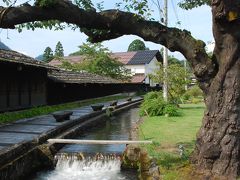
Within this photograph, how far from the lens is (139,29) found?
944 centimetres

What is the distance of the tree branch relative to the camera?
887cm

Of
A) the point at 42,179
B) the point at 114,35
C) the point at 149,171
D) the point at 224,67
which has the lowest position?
the point at 42,179

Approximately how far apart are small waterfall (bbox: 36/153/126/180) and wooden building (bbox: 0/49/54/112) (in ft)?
23.5

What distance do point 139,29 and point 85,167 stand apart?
6.97 metres

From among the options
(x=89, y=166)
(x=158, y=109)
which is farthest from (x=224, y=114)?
(x=158, y=109)

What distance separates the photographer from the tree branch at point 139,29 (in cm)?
887

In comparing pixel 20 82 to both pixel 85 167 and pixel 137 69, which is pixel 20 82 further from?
pixel 137 69

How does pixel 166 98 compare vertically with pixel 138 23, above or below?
below

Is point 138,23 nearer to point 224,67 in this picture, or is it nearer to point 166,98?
point 224,67

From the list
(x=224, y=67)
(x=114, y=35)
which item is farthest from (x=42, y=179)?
(x=224, y=67)

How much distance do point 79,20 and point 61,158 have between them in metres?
7.30

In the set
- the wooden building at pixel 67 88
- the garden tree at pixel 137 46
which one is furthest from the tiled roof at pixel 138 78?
the garden tree at pixel 137 46

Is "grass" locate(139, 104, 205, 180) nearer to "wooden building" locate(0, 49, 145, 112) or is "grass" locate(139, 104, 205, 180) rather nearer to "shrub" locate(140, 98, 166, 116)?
"shrub" locate(140, 98, 166, 116)

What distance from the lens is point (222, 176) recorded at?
28.9 ft
